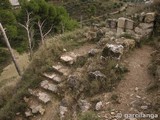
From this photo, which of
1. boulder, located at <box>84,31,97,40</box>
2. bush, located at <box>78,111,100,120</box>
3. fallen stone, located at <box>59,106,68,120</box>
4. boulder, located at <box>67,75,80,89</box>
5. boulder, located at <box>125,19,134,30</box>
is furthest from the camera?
boulder, located at <box>84,31,97,40</box>

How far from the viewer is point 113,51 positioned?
7680 millimetres

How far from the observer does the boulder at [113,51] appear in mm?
7680

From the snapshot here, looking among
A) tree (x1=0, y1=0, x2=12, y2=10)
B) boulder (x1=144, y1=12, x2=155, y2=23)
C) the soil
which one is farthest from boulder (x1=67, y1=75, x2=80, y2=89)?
tree (x1=0, y1=0, x2=12, y2=10)

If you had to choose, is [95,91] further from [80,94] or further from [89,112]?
[89,112]

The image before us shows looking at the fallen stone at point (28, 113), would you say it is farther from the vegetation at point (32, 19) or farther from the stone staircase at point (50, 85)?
the vegetation at point (32, 19)

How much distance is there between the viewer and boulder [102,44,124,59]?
768 cm

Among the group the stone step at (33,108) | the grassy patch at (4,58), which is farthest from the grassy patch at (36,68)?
the grassy patch at (4,58)

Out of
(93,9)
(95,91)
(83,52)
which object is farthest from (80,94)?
(93,9)

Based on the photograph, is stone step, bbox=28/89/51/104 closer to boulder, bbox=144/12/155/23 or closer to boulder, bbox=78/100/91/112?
boulder, bbox=78/100/91/112

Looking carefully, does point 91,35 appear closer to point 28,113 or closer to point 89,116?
point 28,113

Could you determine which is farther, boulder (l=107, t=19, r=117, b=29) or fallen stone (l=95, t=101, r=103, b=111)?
boulder (l=107, t=19, r=117, b=29)

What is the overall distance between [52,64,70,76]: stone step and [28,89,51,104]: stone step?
799 millimetres

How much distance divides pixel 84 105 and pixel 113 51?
186cm

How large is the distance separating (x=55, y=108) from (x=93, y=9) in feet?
101
